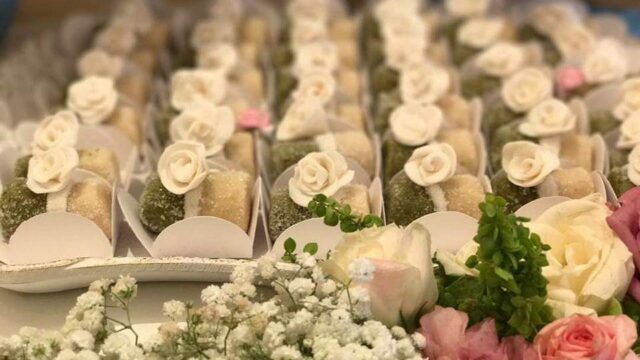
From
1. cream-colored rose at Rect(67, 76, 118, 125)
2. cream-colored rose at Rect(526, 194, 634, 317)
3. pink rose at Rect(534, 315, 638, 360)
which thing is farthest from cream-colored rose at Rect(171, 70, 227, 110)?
pink rose at Rect(534, 315, 638, 360)

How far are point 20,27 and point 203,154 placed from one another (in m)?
1.24

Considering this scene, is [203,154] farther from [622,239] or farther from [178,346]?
[622,239]

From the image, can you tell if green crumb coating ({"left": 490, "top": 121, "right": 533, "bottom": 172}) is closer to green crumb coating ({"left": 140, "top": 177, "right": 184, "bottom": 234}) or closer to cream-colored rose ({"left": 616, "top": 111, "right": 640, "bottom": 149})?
cream-colored rose ({"left": 616, "top": 111, "right": 640, "bottom": 149})

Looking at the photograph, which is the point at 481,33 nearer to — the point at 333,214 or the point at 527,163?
the point at 527,163

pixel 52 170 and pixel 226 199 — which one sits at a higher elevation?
pixel 52 170

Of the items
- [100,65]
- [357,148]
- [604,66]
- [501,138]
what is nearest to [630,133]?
[501,138]

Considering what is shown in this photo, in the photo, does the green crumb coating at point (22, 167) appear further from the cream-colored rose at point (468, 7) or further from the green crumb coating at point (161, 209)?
the cream-colored rose at point (468, 7)

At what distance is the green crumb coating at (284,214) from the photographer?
1.36m

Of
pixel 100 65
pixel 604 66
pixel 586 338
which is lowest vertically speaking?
pixel 586 338

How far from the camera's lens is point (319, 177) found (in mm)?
1343

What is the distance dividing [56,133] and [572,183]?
0.86 metres

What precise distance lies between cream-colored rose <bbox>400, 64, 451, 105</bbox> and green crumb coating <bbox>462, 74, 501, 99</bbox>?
0.44 ft

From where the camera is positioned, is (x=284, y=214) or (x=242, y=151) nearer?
(x=284, y=214)

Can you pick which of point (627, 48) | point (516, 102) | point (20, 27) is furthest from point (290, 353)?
point (20, 27)
